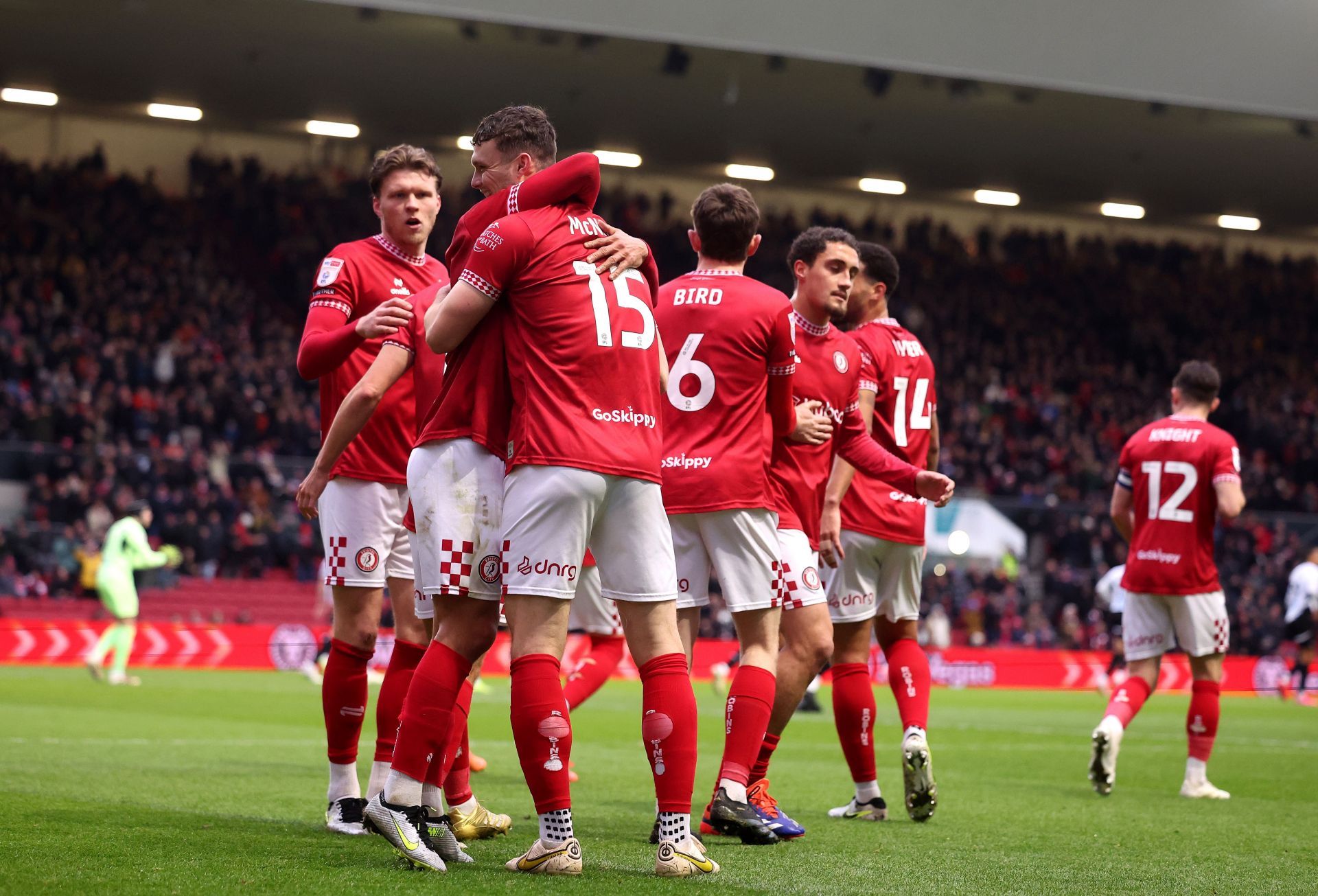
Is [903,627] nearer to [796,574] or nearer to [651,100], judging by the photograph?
[796,574]

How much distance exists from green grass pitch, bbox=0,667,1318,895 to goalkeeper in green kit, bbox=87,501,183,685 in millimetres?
4095

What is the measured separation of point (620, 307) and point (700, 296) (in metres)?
1.15

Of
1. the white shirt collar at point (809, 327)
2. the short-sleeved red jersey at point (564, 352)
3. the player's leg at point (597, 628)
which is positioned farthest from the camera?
the player's leg at point (597, 628)

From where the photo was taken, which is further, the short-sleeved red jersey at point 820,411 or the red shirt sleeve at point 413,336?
the short-sleeved red jersey at point 820,411

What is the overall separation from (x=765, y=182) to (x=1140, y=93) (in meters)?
13.8

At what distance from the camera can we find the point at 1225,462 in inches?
341

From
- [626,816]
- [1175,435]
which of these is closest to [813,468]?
[626,816]

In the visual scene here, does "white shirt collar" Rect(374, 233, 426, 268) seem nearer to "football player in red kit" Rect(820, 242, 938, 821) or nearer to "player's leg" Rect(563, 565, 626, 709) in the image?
"football player in red kit" Rect(820, 242, 938, 821)

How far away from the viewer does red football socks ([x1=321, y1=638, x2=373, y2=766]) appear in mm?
5777

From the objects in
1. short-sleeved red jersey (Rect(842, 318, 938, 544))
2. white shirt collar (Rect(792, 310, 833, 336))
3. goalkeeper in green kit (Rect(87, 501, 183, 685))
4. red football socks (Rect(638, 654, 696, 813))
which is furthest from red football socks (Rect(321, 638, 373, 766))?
goalkeeper in green kit (Rect(87, 501, 183, 685))

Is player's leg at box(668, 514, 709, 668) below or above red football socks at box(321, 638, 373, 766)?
above

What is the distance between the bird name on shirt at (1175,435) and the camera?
8.77m

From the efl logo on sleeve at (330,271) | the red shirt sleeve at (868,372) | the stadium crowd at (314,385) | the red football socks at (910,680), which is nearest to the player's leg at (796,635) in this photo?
the red football socks at (910,680)

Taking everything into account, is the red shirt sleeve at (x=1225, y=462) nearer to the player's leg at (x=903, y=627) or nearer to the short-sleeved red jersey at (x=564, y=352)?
the player's leg at (x=903, y=627)
